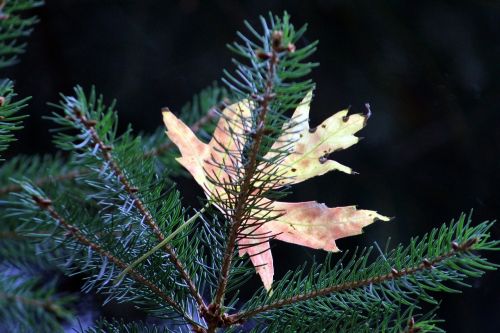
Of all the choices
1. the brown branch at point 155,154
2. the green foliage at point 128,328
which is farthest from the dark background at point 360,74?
the green foliage at point 128,328

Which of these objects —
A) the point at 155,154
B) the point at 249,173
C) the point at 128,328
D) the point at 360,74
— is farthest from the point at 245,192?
the point at 360,74

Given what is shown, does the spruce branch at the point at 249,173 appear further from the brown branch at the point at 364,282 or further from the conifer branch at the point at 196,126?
the conifer branch at the point at 196,126

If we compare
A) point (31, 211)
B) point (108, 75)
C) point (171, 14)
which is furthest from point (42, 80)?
point (31, 211)

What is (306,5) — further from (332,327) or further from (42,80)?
(332,327)

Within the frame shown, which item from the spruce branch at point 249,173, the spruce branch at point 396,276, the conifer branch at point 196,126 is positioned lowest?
the spruce branch at point 396,276

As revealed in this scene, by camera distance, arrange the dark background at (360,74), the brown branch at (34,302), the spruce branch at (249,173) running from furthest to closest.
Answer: the dark background at (360,74), the brown branch at (34,302), the spruce branch at (249,173)
